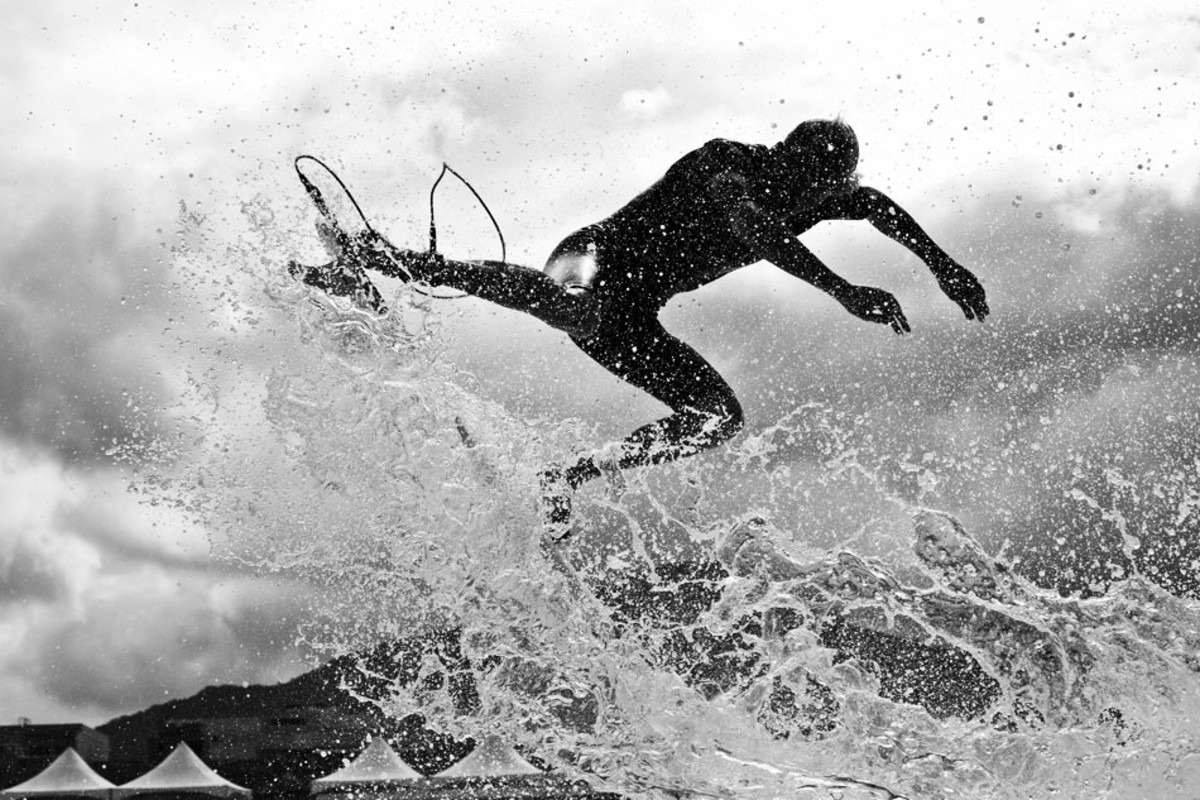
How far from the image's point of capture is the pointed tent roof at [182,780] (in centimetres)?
1725

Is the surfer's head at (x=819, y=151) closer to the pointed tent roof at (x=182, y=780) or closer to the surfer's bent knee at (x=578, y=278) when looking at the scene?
the surfer's bent knee at (x=578, y=278)

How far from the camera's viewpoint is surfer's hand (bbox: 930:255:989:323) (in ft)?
18.9

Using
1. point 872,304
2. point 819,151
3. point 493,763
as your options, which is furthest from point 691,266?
point 493,763

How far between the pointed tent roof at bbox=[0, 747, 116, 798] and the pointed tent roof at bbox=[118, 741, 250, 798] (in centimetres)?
40

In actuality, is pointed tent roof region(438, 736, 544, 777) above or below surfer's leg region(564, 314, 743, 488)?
below

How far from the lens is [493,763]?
15469 millimetres

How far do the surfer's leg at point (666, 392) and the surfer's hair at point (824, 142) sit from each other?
→ 3.57 feet

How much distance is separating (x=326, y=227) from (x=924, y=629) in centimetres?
367

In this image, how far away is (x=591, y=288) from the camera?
5.35 m

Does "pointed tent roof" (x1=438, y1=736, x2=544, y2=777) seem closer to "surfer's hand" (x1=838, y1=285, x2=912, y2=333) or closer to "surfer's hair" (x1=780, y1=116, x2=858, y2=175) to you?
"surfer's hand" (x1=838, y1=285, x2=912, y2=333)

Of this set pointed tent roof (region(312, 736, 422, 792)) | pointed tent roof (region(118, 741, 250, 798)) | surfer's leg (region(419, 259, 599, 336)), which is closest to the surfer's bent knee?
surfer's leg (region(419, 259, 599, 336))

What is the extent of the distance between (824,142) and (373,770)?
14.2m

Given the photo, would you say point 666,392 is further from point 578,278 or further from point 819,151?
point 819,151

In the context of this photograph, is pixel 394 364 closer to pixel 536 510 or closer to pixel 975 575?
pixel 536 510
